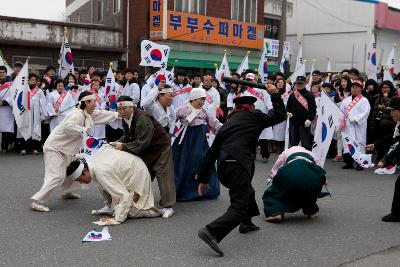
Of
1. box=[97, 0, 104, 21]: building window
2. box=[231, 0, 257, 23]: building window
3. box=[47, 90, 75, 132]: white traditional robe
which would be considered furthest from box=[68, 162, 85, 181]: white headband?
box=[97, 0, 104, 21]: building window

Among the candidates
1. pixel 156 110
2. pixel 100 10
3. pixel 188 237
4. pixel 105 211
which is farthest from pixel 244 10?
pixel 188 237

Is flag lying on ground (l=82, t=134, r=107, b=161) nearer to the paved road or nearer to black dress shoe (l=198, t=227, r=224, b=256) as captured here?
the paved road

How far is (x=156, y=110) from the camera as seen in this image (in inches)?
292

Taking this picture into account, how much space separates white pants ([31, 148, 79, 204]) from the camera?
260 inches

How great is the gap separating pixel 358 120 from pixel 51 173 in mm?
6415

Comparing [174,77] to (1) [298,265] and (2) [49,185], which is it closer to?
(2) [49,185]

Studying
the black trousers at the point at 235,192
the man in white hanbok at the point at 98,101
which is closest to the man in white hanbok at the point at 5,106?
the man in white hanbok at the point at 98,101

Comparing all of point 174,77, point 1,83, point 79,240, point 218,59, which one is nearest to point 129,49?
point 218,59

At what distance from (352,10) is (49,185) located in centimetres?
3029

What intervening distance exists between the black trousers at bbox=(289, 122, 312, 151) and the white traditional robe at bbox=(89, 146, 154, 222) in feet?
15.8

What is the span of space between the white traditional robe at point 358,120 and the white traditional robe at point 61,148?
574 cm

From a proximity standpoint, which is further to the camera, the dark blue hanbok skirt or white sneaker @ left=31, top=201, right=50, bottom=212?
the dark blue hanbok skirt

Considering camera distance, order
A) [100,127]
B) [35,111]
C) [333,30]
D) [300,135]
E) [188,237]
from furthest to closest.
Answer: [333,30] → [100,127] → [35,111] → [300,135] → [188,237]

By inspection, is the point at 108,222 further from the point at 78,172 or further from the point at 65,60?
the point at 65,60
